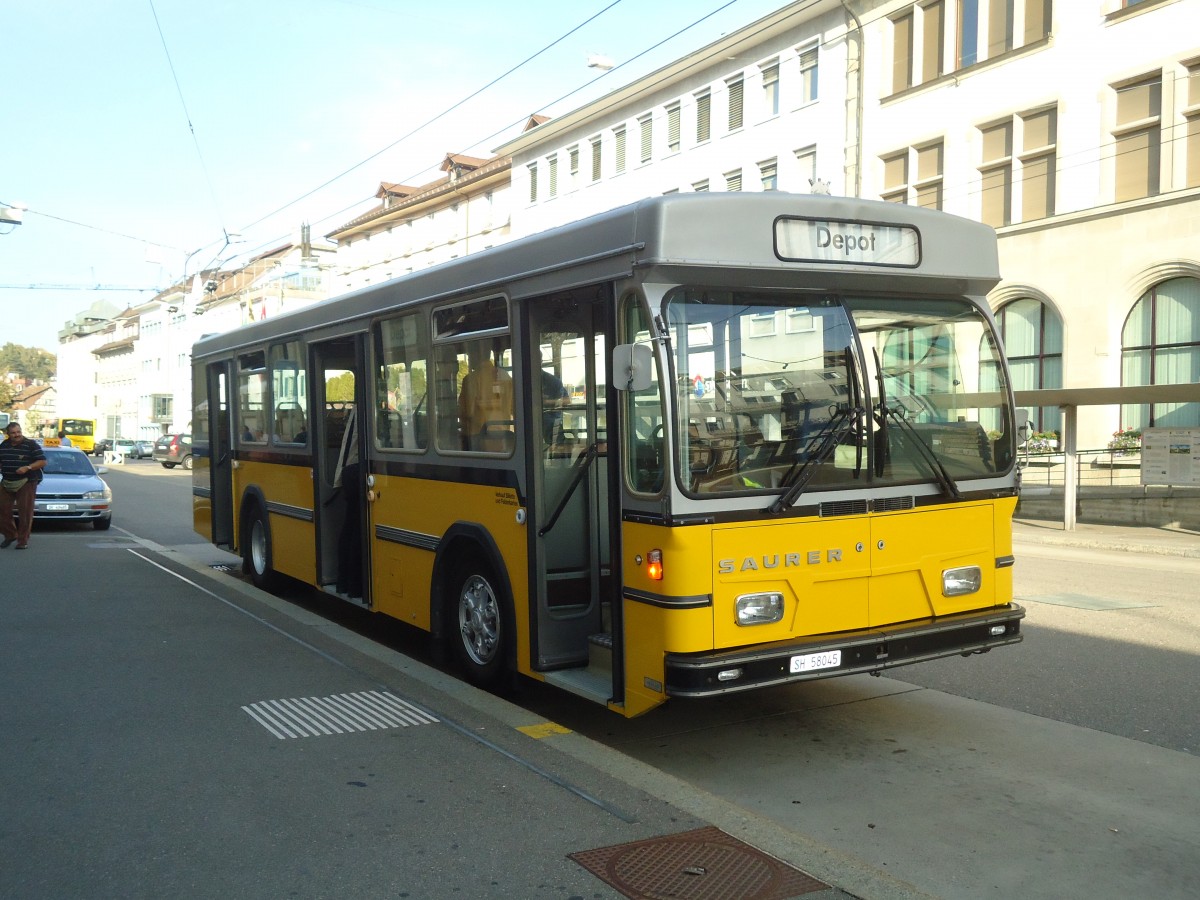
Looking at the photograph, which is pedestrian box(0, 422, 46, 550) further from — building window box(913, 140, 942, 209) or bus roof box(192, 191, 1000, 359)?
building window box(913, 140, 942, 209)

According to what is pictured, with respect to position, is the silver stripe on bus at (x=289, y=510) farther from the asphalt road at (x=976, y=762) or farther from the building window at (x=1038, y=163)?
the building window at (x=1038, y=163)

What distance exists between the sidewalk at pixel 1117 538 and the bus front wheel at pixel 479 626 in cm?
1298

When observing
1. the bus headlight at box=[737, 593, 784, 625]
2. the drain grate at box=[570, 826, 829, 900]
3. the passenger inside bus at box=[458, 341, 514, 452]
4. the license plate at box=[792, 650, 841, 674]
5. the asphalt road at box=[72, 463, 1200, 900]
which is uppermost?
the passenger inside bus at box=[458, 341, 514, 452]

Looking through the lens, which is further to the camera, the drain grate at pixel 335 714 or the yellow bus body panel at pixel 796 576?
the drain grate at pixel 335 714

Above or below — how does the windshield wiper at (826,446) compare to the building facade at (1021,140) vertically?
below

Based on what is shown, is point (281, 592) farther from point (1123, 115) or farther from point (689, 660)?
point (1123, 115)

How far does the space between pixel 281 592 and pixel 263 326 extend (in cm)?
263

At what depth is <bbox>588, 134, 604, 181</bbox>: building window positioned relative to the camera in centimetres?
4328

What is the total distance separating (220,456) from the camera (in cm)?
1276

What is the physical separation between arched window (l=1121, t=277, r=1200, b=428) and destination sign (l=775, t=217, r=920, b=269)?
2058cm

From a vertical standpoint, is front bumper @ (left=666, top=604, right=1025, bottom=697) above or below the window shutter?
below

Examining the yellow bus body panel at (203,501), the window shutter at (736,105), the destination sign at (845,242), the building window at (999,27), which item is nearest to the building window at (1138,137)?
the building window at (999,27)

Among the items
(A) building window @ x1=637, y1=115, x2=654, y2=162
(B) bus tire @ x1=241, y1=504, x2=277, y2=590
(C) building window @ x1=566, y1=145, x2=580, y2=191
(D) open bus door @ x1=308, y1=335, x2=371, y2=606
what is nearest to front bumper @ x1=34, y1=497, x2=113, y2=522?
(B) bus tire @ x1=241, y1=504, x2=277, y2=590

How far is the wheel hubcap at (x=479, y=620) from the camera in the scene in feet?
23.0
